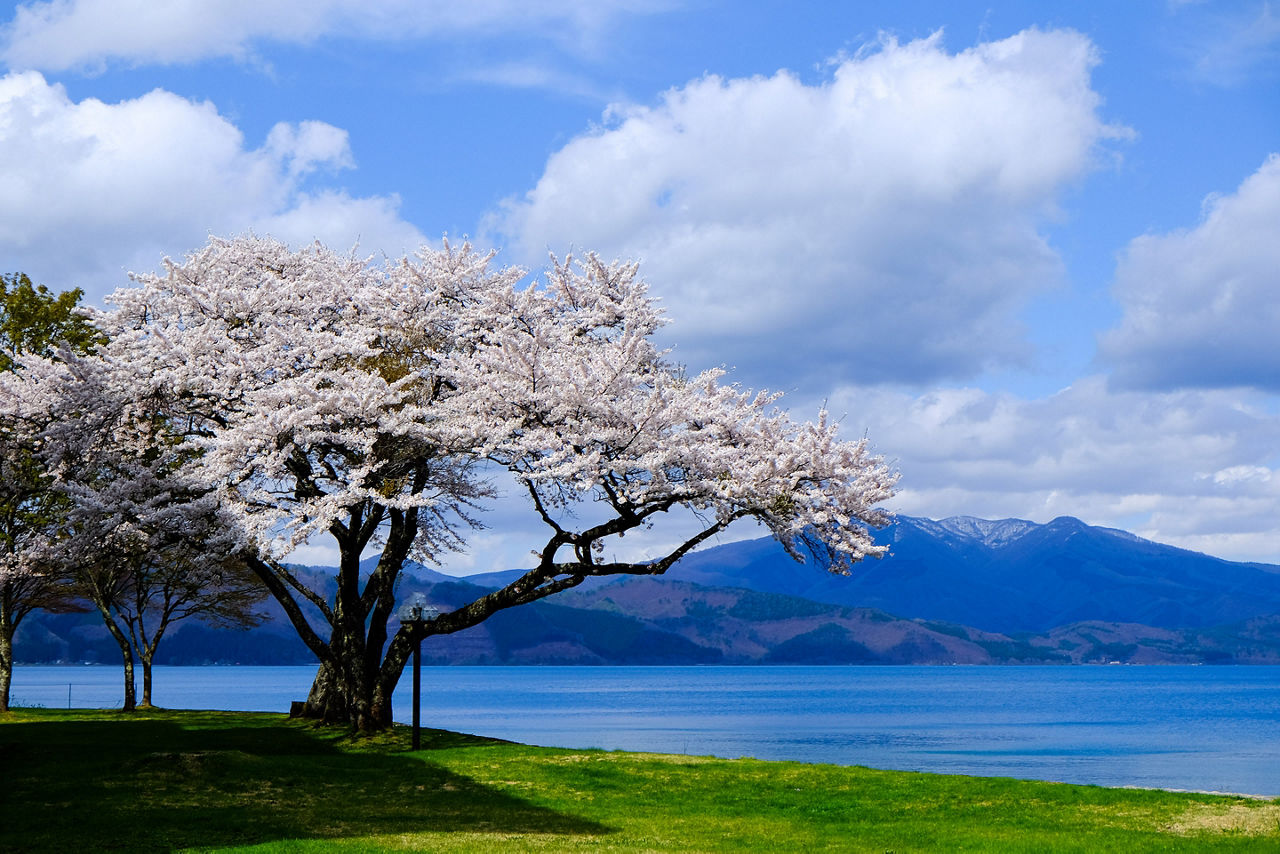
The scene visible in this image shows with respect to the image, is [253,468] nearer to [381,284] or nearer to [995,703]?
[381,284]

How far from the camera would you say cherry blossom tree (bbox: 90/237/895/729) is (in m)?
29.2

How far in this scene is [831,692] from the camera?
183 m

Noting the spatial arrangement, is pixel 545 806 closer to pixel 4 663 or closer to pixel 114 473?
pixel 114 473

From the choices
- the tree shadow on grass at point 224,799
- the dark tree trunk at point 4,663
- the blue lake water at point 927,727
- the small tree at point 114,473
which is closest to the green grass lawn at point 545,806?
the tree shadow on grass at point 224,799

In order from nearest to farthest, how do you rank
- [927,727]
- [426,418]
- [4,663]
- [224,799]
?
[224,799]
[426,418]
[4,663]
[927,727]

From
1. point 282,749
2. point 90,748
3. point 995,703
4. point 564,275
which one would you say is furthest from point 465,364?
point 995,703

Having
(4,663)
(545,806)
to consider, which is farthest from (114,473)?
(545,806)

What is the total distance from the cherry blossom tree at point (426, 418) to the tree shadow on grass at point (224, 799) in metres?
5.98

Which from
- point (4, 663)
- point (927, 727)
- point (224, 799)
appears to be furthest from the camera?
point (927, 727)

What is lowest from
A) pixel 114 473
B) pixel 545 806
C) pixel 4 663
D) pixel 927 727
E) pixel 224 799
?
pixel 927 727

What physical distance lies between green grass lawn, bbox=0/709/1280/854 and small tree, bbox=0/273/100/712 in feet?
21.7

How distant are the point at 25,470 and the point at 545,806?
22386mm

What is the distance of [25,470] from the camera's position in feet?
115

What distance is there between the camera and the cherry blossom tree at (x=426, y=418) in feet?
95.7
